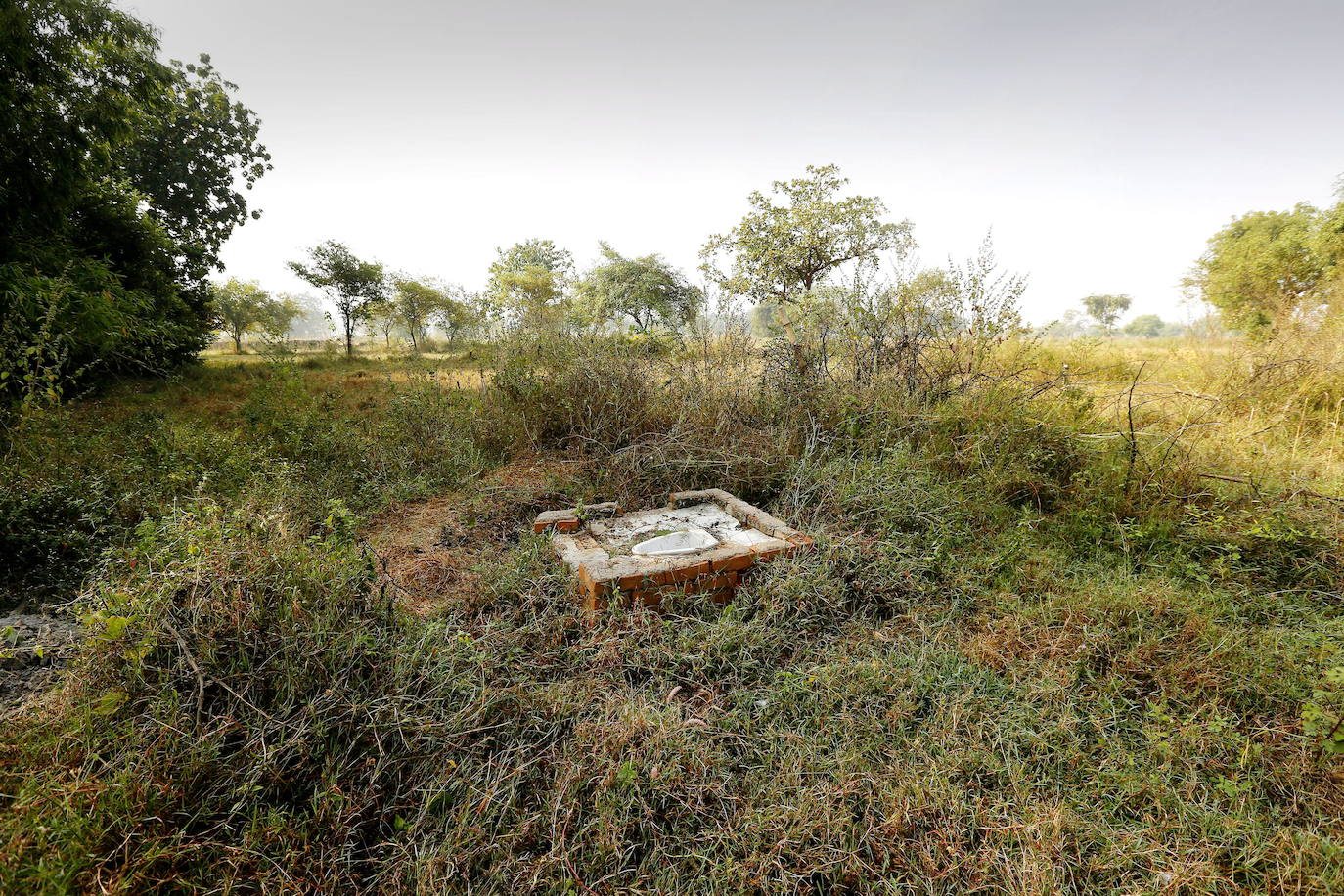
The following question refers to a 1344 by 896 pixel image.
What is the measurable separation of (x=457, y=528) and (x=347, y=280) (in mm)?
24234

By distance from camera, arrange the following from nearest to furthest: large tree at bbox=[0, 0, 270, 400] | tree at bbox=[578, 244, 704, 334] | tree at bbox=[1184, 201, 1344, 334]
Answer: large tree at bbox=[0, 0, 270, 400], tree at bbox=[1184, 201, 1344, 334], tree at bbox=[578, 244, 704, 334]

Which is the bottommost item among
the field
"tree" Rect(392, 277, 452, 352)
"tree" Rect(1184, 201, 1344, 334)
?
the field

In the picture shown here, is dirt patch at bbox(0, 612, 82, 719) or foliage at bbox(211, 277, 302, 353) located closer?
dirt patch at bbox(0, 612, 82, 719)

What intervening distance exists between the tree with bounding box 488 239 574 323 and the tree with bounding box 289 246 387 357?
5.50 metres

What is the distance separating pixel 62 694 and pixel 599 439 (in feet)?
13.0

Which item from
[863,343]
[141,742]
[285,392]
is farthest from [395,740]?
[285,392]

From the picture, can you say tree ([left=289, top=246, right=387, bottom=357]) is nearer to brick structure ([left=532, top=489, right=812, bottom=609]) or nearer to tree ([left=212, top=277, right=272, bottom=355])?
tree ([left=212, top=277, right=272, bottom=355])

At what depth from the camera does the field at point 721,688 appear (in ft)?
4.91

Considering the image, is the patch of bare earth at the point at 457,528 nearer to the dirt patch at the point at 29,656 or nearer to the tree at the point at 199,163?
the dirt patch at the point at 29,656

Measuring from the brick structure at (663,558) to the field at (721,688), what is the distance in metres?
0.14

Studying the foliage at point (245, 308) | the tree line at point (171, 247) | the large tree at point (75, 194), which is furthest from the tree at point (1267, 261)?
the foliage at point (245, 308)

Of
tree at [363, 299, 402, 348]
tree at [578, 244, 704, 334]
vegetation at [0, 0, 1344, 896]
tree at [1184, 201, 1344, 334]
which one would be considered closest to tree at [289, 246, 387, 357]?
tree at [363, 299, 402, 348]

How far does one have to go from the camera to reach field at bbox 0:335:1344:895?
150 centimetres

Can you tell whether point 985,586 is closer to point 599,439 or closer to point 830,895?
point 830,895
